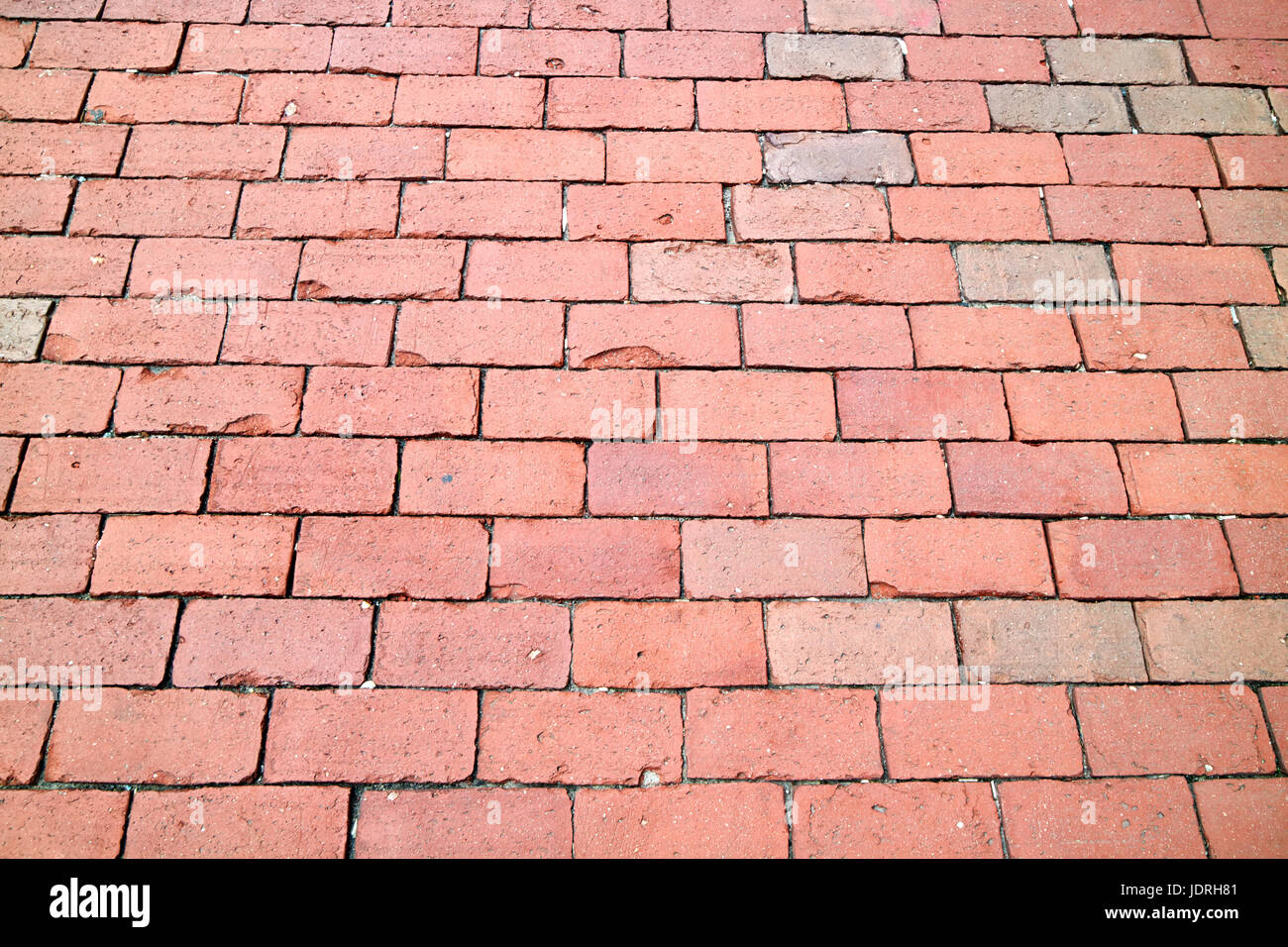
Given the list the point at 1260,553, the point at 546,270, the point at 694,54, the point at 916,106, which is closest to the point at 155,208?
the point at 546,270

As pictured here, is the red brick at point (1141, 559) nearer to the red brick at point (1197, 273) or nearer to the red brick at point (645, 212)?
the red brick at point (1197, 273)

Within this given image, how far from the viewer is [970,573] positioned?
6.09 feet

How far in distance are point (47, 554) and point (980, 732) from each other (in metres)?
2.22

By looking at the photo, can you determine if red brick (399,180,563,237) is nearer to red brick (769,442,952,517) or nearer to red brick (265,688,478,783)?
red brick (769,442,952,517)

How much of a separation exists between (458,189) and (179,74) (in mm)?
972

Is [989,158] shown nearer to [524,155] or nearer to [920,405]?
[920,405]

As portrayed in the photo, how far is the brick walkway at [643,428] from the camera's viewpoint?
169cm

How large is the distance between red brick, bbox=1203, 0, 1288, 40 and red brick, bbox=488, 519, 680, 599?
249 cm

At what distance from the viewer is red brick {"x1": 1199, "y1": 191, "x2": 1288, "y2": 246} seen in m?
2.22

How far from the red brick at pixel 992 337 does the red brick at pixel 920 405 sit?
5 cm

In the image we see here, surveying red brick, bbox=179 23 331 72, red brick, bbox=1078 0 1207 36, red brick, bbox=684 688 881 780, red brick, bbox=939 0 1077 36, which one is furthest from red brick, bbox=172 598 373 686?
red brick, bbox=1078 0 1207 36

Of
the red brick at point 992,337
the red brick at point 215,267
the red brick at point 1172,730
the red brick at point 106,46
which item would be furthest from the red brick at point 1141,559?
the red brick at point 106,46
